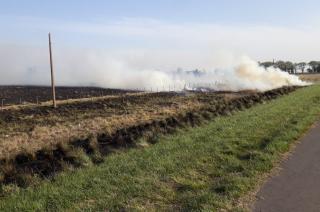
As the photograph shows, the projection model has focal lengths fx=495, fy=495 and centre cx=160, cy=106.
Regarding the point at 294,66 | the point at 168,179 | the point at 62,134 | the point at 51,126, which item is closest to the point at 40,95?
the point at 51,126

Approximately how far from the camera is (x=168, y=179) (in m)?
9.22

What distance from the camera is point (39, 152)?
13523 mm

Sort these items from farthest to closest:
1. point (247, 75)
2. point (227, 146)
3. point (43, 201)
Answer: point (247, 75)
point (227, 146)
point (43, 201)

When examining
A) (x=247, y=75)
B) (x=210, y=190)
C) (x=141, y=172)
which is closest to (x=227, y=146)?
(x=141, y=172)

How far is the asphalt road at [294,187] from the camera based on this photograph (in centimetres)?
748

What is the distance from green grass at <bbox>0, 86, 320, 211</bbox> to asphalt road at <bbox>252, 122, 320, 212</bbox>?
1.08ft

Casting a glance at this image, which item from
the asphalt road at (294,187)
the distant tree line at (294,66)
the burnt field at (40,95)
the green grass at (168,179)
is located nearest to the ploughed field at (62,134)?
the green grass at (168,179)

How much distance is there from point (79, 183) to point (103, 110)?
81.4 ft

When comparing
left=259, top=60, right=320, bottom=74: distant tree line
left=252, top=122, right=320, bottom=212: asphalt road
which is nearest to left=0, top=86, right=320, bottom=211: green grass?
left=252, top=122, right=320, bottom=212: asphalt road

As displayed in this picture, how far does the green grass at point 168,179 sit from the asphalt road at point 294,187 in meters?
0.33

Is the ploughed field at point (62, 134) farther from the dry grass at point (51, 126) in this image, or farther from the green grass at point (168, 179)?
the green grass at point (168, 179)

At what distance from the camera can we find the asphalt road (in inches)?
294

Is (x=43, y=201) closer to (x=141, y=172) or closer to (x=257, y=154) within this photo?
(x=141, y=172)

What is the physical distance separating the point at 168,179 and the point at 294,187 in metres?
2.27
